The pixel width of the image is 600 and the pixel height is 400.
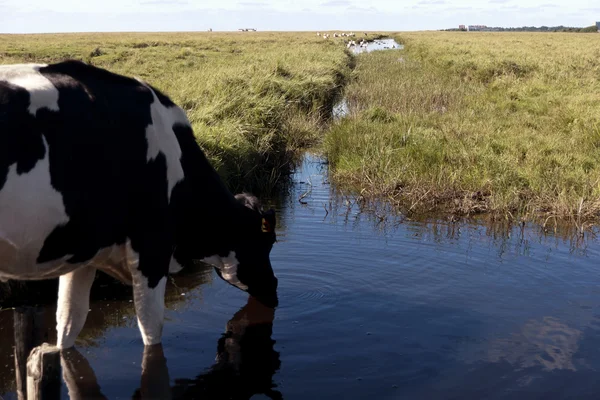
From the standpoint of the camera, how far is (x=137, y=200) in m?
4.46

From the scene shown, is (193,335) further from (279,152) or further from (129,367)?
(279,152)

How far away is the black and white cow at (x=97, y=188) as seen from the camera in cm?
370

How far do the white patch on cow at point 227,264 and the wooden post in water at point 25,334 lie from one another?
6.18ft

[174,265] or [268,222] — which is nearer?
[174,265]

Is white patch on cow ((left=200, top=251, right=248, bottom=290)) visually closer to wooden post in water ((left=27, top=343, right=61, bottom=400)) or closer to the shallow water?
the shallow water

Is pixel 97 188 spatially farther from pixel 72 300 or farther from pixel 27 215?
pixel 72 300

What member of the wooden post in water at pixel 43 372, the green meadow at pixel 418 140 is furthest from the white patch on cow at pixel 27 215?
the green meadow at pixel 418 140

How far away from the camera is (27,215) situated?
367 centimetres

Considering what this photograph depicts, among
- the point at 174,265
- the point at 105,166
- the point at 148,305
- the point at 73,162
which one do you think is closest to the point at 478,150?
the point at 174,265

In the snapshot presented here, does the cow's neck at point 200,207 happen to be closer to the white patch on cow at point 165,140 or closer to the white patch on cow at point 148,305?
the white patch on cow at point 165,140

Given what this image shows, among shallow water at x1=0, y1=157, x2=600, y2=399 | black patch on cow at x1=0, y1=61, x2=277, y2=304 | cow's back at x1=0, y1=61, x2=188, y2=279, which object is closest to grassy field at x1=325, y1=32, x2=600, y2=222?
shallow water at x1=0, y1=157, x2=600, y2=399

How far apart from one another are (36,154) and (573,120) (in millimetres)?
13683

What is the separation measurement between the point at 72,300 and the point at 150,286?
653mm

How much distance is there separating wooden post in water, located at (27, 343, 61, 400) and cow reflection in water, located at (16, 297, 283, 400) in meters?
1.27
